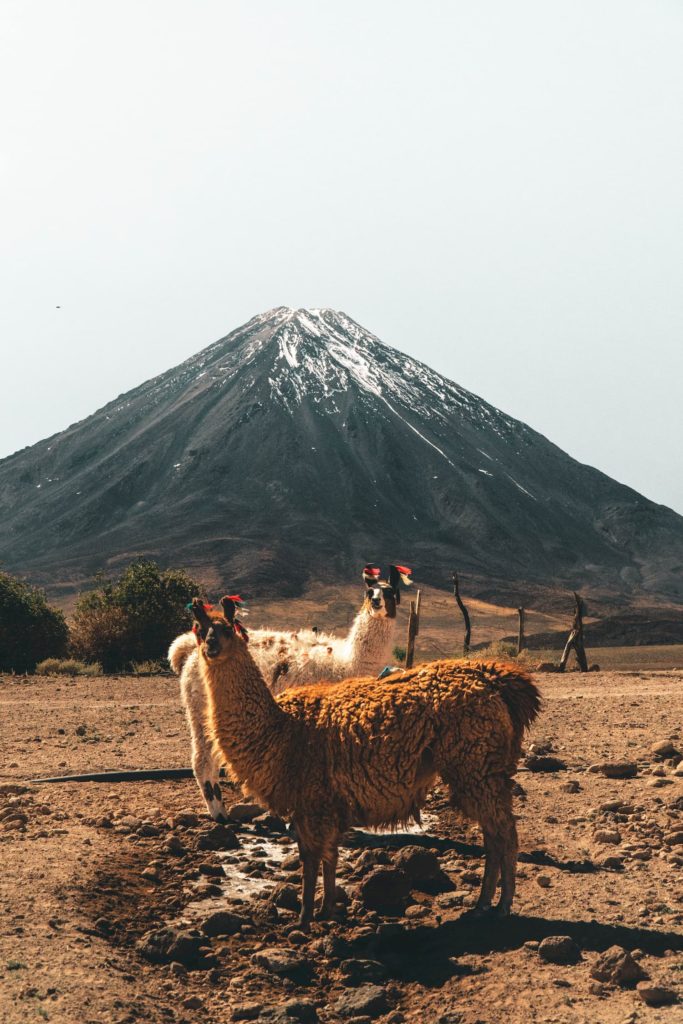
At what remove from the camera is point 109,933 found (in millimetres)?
8086

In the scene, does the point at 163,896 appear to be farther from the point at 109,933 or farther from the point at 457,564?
the point at 457,564

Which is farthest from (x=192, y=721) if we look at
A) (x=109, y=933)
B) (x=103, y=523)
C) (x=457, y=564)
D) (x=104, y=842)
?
(x=103, y=523)

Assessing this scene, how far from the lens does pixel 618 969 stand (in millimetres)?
6855

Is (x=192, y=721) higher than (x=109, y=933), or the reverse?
(x=192, y=721)

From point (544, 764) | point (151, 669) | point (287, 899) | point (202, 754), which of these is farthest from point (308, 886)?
point (151, 669)

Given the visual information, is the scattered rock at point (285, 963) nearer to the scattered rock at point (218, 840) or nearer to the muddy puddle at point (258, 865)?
the muddy puddle at point (258, 865)

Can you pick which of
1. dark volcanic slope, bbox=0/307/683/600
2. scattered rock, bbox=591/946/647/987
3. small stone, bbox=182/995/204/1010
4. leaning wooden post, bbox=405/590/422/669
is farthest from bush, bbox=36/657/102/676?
dark volcanic slope, bbox=0/307/683/600

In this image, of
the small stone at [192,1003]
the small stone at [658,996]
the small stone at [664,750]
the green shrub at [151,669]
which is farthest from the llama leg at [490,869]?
the green shrub at [151,669]

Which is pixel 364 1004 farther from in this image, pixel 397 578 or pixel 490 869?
pixel 397 578

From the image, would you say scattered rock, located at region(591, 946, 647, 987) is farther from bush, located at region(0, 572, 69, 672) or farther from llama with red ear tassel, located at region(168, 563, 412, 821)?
bush, located at region(0, 572, 69, 672)

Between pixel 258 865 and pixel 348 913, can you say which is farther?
pixel 258 865

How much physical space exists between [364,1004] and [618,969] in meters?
1.66

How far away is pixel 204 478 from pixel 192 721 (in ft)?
463

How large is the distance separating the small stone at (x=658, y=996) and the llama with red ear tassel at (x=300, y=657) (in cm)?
521
